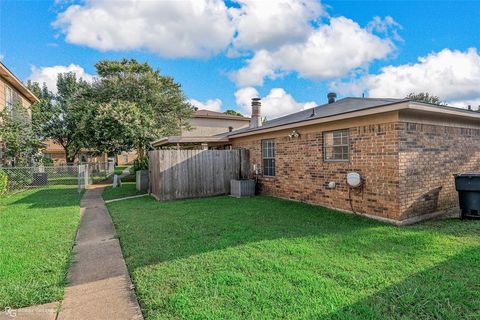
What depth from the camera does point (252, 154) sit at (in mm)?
11711

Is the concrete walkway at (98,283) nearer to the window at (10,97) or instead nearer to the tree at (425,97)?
the window at (10,97)

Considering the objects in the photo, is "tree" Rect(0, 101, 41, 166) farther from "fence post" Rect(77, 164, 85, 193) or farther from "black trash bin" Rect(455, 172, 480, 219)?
"black trash bin" Rect(455, 172, 480, 219)

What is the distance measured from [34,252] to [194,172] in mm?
6505

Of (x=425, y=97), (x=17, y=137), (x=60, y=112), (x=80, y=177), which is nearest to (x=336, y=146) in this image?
(x=80, y=177)

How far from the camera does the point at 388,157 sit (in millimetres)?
6375

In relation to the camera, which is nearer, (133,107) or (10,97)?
(10,97)

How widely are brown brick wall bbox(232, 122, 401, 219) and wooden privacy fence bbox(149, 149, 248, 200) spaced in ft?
5.84

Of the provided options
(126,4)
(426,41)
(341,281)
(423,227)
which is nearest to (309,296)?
(341,281)

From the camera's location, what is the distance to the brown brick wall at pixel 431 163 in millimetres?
6320

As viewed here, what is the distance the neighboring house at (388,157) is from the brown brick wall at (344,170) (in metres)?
0.02

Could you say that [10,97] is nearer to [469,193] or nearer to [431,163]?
[431,163]

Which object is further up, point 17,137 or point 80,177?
point 17,137

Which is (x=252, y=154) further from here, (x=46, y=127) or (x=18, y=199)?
(x=46, y=127)

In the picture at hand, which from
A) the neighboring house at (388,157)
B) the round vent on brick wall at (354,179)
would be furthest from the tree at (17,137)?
the round vent on brick wall at (354,179)
